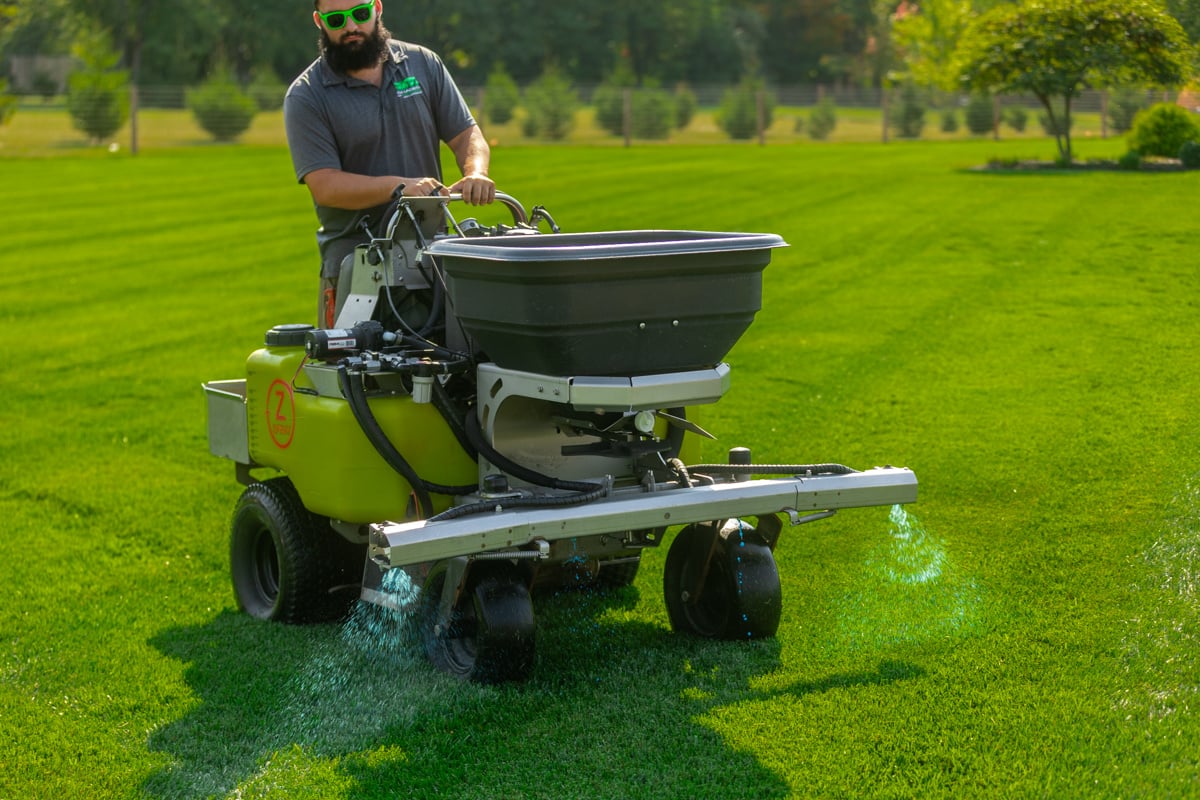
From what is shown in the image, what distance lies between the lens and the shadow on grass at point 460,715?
12.3ft

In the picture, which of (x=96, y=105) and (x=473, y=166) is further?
(x=96, y=105)

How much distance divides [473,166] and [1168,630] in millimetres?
2714

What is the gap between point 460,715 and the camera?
4.16 m

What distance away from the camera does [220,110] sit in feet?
115

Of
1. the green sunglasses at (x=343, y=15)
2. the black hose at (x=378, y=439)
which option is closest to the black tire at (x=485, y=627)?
the black hose at (x=378, y=439)

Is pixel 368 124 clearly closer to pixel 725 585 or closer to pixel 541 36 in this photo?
pixel 725 585

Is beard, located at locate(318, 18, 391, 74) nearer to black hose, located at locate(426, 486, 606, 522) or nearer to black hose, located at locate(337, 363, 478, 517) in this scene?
black hose, located at locate(337, 363, 478, 517)

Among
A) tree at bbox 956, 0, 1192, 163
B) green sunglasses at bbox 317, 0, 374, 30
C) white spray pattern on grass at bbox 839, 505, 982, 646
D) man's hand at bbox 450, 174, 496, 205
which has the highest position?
tree at bbox 956, 0, 1192, 163

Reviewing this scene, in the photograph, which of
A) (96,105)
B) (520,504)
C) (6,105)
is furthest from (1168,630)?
(6,105)

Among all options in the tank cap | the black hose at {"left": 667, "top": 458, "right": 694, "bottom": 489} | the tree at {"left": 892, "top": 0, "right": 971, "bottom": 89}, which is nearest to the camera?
the black hose at {"left": 667, "top": 458, "right": 694, "bottom": 489}

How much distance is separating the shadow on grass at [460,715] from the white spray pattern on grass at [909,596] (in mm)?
345

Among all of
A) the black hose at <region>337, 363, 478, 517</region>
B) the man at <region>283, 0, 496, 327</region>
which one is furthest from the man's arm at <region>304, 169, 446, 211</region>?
the black hose at <region>337, 363, 478, 517</region>

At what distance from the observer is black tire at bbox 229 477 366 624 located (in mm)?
5016

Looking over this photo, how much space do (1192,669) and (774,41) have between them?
63.8 m
